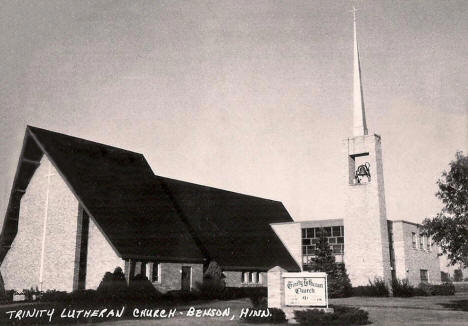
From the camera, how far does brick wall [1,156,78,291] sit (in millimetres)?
28219

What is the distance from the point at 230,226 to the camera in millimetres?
38531

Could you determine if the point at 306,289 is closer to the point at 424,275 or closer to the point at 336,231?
the point at 336,231

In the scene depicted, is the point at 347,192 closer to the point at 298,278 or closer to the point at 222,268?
the point at 222,268

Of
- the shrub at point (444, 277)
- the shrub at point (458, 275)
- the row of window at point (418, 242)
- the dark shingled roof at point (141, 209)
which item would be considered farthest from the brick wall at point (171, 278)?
the shrub at point (458, 275)

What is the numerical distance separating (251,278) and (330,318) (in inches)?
795

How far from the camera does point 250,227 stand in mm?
40875

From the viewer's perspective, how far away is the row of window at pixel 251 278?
116ft

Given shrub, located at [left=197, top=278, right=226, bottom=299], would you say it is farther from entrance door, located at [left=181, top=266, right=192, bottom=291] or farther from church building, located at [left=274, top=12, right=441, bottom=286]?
church building, located at [left=274, top=12, right=441, bottom=286]

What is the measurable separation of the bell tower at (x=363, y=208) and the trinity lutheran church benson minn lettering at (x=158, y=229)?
0.24 feet

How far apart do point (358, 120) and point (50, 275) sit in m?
23.9

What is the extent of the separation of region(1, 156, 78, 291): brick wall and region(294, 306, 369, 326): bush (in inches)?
611

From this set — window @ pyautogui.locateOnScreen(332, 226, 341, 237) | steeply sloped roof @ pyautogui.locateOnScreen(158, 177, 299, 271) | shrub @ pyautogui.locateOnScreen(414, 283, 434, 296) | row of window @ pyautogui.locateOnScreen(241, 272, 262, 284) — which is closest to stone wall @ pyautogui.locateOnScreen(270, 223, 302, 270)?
steeply sloped roof @ pyautogui.locateOnScreen(158, 177, 299, 271)

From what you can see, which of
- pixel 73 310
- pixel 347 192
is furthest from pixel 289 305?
pixel 347 192

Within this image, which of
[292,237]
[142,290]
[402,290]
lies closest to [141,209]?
[142,290]
